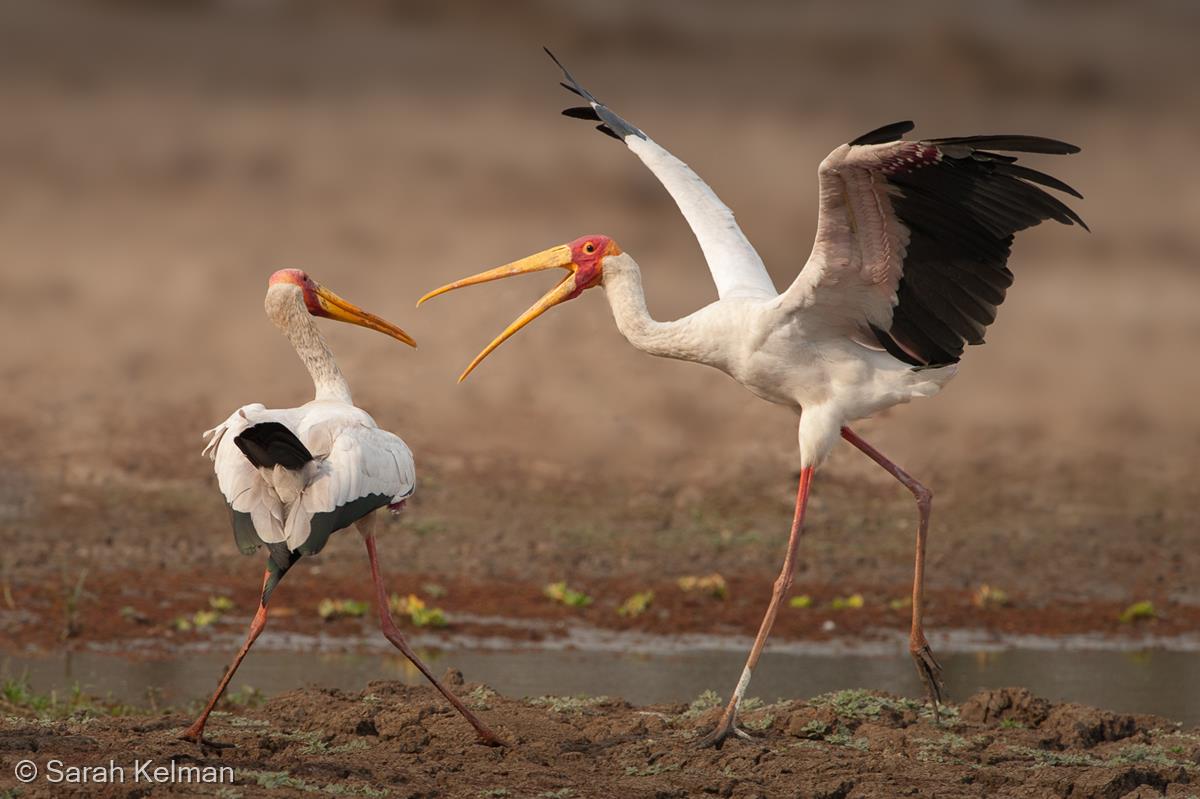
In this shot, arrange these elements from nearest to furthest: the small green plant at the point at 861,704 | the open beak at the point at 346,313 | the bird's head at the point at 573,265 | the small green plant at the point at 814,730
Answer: the small green plant at the point at 814,730
the small green plant at the point at 861,704
the open beak at the point at 346,313
the bird's head at the point at 573,265

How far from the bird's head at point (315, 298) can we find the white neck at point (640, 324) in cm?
86

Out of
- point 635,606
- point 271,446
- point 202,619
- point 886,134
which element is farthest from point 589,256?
point 202,619

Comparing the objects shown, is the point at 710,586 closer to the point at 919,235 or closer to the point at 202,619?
the point at 202,619

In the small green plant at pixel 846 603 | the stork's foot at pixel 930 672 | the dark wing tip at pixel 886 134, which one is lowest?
the stork's foot at pixel 930 672

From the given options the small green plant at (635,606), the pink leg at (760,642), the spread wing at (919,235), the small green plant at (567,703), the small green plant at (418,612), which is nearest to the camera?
the spread wing at (919,235)

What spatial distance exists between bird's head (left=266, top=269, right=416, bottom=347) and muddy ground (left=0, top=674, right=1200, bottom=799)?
1478mm

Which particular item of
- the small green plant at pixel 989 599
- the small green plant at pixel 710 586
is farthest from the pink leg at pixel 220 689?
the small green plant at pixel 989 599

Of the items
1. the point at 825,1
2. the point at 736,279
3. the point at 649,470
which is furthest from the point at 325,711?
the point at 825,1

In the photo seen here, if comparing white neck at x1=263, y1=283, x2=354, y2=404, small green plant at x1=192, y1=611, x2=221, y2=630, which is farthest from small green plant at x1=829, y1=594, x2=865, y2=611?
white neck at x1=263, y1=283, x2=354, y2=404

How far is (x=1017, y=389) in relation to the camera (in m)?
14.9

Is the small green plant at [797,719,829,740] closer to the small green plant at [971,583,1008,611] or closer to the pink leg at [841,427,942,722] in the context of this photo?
the pink leg at [841,427,942,722]

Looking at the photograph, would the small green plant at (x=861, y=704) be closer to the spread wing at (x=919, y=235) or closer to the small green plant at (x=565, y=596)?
the spread wing at (x=919, y=235)

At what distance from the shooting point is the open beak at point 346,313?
295 inches

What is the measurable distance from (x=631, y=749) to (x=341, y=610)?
10.3 ft
